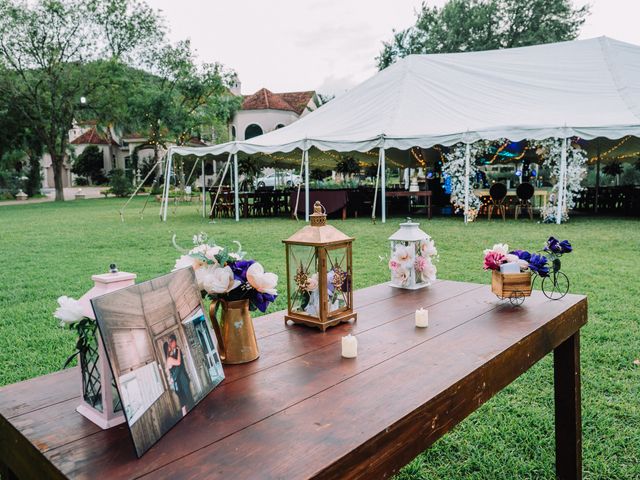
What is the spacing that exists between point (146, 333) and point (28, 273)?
20.5ft

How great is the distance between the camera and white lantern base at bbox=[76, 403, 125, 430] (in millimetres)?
1078

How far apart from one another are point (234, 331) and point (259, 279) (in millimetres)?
170

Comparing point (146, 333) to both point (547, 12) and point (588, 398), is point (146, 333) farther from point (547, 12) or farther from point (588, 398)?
point (547, 12)

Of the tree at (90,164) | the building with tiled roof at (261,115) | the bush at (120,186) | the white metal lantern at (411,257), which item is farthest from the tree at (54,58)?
the white metal lantern at (411,257)

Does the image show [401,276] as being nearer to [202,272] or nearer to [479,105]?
[202,272]

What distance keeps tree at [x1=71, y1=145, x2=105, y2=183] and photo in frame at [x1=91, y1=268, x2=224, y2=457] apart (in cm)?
4843

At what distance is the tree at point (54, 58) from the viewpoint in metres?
24.4

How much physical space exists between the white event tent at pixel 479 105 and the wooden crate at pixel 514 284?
10003mm

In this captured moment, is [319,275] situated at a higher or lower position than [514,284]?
higher

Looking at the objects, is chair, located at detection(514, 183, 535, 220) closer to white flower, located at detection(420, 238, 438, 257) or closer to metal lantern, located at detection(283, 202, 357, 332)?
white flower, located at detection(420, 238, 438, 257)

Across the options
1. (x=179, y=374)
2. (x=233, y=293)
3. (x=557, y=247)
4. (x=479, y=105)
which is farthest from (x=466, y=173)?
(x=179, y=374)

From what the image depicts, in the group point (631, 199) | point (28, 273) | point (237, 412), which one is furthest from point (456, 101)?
point (237, 412)

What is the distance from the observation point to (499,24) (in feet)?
98.7

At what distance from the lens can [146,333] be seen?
3.51ft
